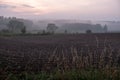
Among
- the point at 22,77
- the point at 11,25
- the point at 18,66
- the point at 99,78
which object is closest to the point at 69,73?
the point at 99,78

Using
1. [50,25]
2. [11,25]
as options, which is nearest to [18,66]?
[11,25]

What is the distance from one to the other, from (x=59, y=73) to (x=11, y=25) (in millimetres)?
75396

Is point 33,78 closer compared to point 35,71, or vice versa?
point 33,78

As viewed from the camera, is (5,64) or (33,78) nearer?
(33,78)

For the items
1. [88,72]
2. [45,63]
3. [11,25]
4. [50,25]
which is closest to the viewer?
[88,72]

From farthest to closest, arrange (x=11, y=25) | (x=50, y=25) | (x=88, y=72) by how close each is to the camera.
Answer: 1. (x=50, y=25)
2. (x=11, y=25)
3. (x=88, y=72)

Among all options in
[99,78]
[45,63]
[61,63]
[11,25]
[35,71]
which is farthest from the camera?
[11,25]

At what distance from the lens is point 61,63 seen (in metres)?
11.4

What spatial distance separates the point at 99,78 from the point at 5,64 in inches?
176

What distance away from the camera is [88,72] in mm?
9828

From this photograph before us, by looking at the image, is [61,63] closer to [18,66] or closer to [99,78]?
[18,66]

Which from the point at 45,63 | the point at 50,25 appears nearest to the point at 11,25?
the point at 50,25

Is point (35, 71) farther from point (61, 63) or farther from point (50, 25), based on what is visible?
point (50, 25)

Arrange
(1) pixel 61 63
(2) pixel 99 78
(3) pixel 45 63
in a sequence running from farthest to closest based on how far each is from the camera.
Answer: (3) pixel 45 63 → (1) pixel 61 63 → (2) pixel 99 78
